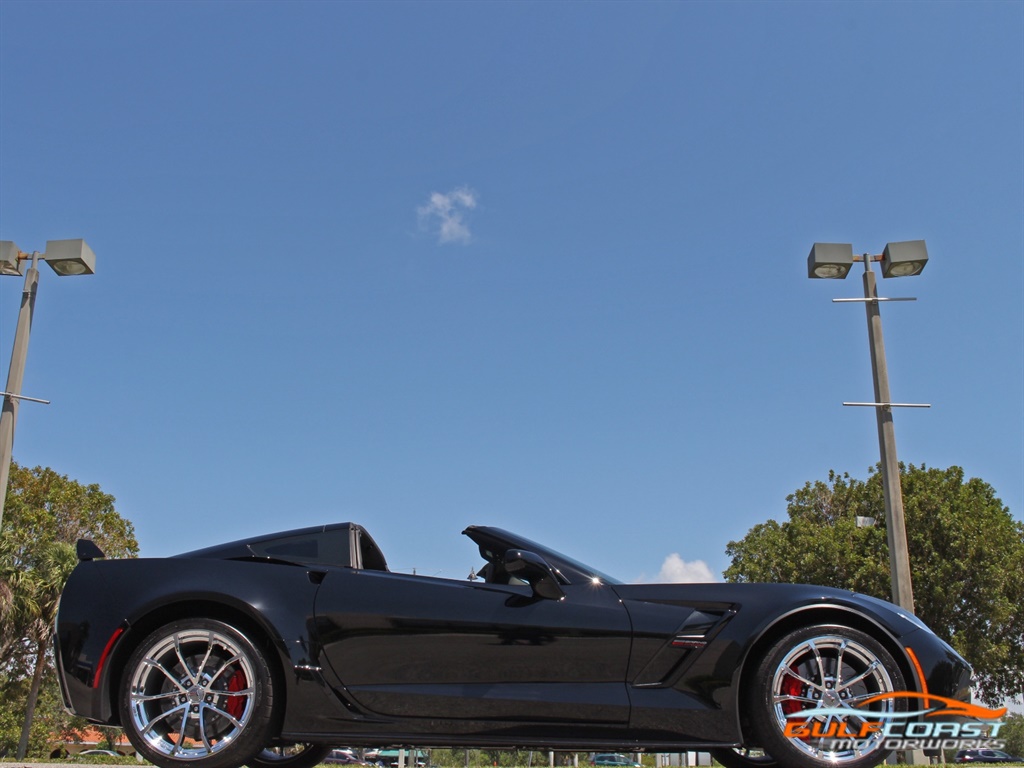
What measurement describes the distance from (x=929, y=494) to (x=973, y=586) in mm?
2735

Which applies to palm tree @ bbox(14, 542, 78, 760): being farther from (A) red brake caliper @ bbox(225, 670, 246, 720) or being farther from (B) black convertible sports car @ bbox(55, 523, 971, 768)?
(A) red brake caliper @ bbox(225, 670, 246, 720)

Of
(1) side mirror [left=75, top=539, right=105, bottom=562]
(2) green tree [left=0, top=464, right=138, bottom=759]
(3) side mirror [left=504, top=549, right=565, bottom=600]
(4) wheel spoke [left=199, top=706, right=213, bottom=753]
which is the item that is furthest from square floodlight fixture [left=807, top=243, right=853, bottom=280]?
(2) green tree [left=0, top=464, right=138, bottom=759]

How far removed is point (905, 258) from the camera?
37.0ft

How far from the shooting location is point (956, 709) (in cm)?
375

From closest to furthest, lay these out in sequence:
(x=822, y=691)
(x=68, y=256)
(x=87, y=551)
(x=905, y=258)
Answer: (x=822, y=691) < (x=87, y=551) < (x=905, y=258) < (x=68, y=256)

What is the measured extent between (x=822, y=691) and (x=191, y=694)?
2.80 meters

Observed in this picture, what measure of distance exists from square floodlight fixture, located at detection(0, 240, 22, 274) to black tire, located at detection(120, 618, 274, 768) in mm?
9598

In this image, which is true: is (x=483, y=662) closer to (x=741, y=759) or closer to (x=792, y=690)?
(x=792, y=690)

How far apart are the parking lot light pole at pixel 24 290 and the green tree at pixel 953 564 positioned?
2017cm

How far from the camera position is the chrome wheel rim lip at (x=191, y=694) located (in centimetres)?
386

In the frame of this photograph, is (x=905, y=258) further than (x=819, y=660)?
Yes

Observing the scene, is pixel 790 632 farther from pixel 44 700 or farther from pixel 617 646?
pixel 44 700

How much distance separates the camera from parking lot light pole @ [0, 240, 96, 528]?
36.0 feet

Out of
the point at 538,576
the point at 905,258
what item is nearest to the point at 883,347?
the point at 905,258
